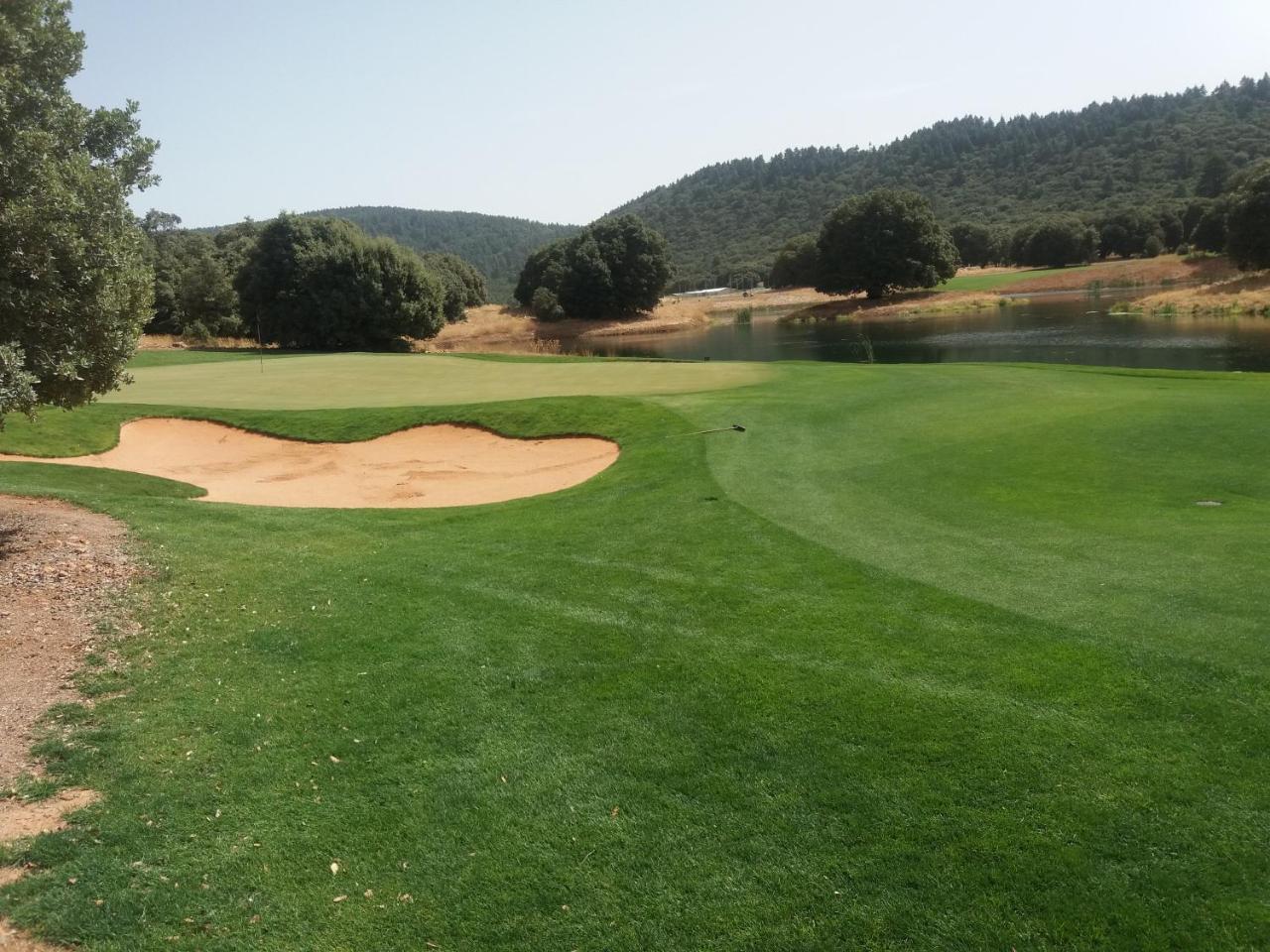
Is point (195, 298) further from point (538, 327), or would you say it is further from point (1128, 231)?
point (1128, 231)

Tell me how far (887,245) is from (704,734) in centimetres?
8241

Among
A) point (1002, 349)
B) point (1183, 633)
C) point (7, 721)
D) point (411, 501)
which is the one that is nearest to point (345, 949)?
point (7, 721)

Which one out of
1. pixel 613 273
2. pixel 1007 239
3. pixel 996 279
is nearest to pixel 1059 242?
pixel 996 279

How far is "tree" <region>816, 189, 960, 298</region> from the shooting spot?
81.1 meters

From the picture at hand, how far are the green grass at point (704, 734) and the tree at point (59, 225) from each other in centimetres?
247

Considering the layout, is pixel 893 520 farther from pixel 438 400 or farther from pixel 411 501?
pixel 438 400

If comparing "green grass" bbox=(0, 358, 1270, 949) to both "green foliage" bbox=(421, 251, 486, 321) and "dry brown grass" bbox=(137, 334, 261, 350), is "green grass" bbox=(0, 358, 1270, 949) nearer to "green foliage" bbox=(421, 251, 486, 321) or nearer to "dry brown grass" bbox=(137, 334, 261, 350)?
"dry brown grass" bbox=(137, 334, 261, 350)

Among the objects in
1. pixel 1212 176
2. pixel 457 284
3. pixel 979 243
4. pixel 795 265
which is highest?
pixel 1212 176

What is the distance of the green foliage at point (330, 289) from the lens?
193ft

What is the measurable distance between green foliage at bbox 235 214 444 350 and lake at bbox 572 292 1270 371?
41.7 feet

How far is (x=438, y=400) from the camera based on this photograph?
26406 mm

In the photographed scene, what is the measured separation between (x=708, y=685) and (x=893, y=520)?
5.02 metres

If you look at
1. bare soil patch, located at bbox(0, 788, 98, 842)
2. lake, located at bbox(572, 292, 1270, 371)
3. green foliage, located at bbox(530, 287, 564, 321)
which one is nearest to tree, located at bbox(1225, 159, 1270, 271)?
lake, located at bbox(572, 292, 1270, 371)

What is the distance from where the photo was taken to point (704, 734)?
601 centimetres
